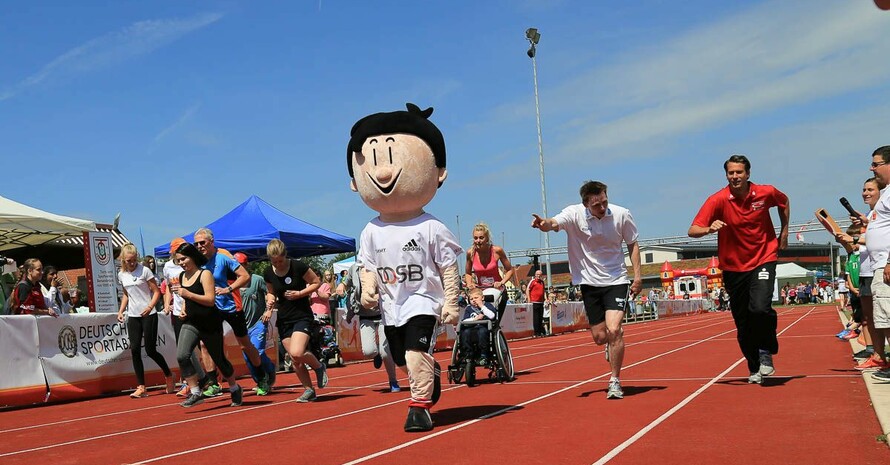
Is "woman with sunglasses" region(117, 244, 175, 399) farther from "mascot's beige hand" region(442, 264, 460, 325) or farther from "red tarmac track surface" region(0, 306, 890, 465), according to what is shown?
"mascot's beige hand" region(442, 264, 460, 325)

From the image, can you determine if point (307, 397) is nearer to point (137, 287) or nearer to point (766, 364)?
point (137, 287)

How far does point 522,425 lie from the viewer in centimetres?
677

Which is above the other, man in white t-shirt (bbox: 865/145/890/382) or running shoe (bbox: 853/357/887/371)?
man in white t-shirt (bbox: 865/145/890/382)

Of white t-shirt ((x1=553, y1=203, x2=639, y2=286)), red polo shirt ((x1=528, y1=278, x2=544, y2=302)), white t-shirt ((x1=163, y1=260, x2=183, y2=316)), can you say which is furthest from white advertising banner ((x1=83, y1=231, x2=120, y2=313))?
red polo shirt ((x1=528, y1=278, x2=544, y2=302))

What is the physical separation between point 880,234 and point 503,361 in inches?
177

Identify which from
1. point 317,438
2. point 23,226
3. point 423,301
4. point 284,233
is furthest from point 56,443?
point 284,233

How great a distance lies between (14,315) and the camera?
39.8ft

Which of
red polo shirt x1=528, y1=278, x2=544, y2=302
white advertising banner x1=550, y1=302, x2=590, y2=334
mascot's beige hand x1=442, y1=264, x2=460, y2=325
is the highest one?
mascot's beige hand x1=442, y1=264, x2=460, y2=325

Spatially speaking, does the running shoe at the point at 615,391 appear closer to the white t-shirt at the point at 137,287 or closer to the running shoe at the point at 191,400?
the running shoe at the point at 191,400

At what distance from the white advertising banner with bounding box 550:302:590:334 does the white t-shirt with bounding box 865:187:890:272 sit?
22.9m

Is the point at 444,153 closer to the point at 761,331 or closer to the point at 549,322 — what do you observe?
the point at 761,331

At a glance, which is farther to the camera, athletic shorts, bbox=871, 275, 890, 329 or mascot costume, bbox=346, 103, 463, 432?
athletic shorts, bbox=871, 275, 890, 329

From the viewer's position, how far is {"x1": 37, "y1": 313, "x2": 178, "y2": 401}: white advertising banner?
12383 millimetres

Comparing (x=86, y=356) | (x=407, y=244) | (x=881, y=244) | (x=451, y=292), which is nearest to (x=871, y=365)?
(x=881, y=244)
